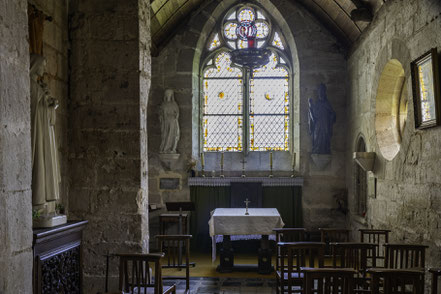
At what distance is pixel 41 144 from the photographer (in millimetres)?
3943

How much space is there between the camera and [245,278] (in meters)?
6.74

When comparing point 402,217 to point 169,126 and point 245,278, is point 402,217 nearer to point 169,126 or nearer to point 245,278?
point 245,278

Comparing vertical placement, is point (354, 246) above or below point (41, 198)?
below

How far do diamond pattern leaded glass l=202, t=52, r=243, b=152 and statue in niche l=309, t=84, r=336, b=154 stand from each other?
1.60m

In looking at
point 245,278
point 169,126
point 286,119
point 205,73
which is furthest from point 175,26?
point 245,278

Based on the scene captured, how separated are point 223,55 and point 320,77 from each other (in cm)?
204

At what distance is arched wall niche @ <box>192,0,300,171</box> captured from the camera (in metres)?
9.26

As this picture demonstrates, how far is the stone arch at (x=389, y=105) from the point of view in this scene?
6461 mm

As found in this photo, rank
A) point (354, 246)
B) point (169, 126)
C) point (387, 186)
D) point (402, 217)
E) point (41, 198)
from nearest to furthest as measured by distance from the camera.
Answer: point (41, 198)
point (354, 246)
point (402, 217)
point (387, 186)
point (169, 126)

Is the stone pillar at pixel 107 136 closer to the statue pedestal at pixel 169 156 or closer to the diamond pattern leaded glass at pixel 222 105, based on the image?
the statue pedestal at pixel 169 156

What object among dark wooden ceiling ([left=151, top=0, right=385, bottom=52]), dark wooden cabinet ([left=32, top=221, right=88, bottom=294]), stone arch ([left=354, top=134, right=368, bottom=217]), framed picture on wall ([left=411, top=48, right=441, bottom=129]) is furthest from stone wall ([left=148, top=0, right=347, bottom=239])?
dark wooden cabinet ([left=32, top=221, right=88, bottom=294])

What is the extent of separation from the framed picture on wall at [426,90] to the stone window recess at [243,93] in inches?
185

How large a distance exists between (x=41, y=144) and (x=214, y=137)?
603cm

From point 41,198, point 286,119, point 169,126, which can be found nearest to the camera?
point 41,198
